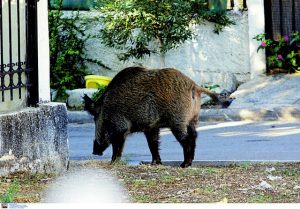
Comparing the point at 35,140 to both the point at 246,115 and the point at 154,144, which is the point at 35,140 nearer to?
the point at 154,144

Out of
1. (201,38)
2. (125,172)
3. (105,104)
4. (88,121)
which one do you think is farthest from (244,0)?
(125,172)

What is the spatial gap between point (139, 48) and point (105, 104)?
784 centimetres

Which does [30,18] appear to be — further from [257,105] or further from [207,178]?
[257,105]

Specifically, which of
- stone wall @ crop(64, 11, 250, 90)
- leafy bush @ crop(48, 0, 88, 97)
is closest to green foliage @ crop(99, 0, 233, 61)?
stone wall @ crop(64, 11, 250, 90)

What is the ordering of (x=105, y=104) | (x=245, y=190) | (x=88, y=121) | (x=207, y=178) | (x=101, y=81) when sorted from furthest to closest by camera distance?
(x=101, y=81), (x=88, y=121), (x=105, y=104), (x=207, y=178), (x=245, y=190)

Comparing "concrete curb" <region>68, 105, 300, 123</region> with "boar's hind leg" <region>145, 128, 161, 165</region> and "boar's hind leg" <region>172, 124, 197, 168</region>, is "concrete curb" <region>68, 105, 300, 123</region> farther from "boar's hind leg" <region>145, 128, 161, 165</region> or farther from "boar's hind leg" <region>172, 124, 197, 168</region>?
"boar's hind leg" <region>172, 124, 197, 168</region>

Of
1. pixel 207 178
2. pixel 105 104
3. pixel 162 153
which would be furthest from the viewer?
pixel 162 153

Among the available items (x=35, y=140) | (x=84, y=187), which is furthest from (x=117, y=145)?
(x=84, y=187)

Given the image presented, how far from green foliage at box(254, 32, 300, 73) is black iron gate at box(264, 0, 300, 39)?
177mm

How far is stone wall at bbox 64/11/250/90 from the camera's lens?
62.5ft

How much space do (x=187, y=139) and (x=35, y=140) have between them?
6.14 ft

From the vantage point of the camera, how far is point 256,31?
19000mm

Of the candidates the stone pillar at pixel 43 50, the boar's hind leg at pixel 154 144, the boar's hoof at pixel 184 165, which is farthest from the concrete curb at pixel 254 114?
the stone pillar at pixel 43 50

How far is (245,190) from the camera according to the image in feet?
27.2
